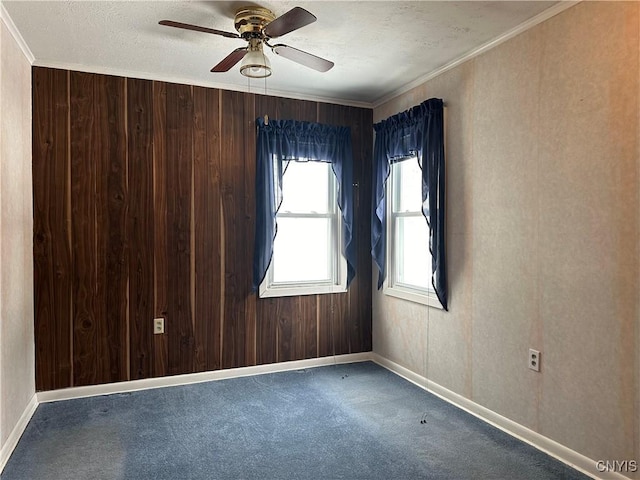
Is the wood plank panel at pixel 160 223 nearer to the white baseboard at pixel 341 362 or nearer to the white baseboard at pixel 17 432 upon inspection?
the white baseboard at pixel 341 362

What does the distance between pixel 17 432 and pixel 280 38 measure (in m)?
2.96

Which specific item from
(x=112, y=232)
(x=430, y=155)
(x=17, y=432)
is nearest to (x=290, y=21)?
(x=430, y=155)

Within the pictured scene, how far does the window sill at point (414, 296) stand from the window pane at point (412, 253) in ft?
0.26

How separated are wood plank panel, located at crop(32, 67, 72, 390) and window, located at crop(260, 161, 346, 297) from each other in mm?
1591

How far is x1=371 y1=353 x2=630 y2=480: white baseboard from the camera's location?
2322 mm

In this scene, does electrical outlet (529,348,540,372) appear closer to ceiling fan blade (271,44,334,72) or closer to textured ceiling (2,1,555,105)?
textured ceiling (2,1,555,105)

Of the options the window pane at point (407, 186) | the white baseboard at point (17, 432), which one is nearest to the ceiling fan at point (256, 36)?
the window pane at point (407, 186)

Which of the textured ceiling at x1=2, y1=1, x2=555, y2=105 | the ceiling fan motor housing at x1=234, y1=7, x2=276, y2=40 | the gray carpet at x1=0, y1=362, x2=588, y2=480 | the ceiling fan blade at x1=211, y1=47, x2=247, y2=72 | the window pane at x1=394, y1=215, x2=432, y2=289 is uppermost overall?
the textured ceiling at x1=2, y1=1, x2=555, y2=105

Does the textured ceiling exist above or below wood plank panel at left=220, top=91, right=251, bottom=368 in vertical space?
above

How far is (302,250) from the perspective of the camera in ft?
13.8

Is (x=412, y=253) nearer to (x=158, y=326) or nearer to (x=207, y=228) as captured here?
(x=207, y=228)

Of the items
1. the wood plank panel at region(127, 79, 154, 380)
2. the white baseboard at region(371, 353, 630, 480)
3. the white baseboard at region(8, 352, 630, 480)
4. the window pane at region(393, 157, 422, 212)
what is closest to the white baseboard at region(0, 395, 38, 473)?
the white baseboard at region(8, 352, 630, 480)

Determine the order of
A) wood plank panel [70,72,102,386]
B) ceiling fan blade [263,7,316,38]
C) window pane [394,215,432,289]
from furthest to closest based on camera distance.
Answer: window pane [394,215,432,289], wood plank panel [70,72,102,386], ceiling fan blade [263,7,316,38]

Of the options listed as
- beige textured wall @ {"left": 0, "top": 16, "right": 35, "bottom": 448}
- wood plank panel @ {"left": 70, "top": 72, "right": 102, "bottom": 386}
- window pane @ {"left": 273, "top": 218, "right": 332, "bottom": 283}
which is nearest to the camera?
beige textured wall @ {"left": 0, "top": 16, "right": 35, "bottom": 448}
